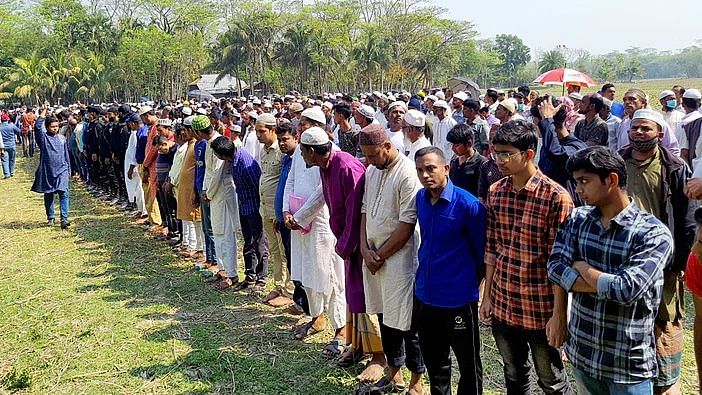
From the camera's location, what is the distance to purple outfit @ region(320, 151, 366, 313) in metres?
3.81

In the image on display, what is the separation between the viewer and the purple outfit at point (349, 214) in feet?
12.5

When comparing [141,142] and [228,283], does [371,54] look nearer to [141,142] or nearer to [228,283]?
[141,142]

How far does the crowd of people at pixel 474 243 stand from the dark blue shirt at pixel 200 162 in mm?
19

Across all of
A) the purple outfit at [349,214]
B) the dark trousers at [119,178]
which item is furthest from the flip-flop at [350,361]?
the dark trousers at [119,178]

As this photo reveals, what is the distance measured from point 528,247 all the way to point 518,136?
518 millimetres

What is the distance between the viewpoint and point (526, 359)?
9.57 feet

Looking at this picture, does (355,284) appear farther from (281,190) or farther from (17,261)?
(17,261)

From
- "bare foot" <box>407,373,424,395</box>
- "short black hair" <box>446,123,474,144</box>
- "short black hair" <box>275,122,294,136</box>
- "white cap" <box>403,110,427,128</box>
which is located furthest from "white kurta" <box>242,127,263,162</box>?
"bare foot" <box>407,373,424,395</box>

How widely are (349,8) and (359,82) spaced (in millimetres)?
6092

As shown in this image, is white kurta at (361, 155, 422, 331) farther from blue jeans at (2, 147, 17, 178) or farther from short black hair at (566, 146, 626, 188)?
blue jeans at (2, 147, 17, 178)

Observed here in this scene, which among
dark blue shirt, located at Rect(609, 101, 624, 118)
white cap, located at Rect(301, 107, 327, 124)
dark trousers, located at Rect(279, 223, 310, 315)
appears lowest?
dark trousers, located at Rect(279, 223, 310, 315)

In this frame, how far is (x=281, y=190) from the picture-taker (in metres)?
5.26

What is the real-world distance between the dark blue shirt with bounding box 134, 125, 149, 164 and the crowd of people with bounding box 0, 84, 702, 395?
2645mm

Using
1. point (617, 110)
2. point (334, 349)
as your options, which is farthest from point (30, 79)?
point (334, 349)
